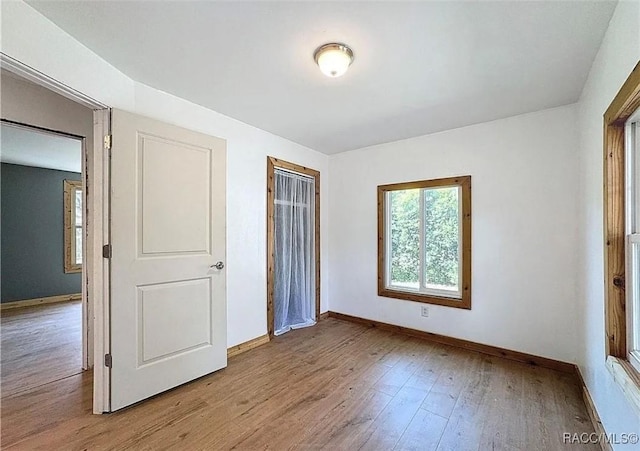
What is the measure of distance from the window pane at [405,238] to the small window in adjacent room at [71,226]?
610cm

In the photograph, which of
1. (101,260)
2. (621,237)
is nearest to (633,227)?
(621,237)

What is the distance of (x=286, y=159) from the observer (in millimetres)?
3637

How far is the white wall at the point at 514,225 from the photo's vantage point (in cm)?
260

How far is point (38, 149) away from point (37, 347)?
290cm

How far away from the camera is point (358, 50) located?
5.91 feet

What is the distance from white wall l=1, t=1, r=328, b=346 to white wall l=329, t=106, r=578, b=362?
64.1 inches

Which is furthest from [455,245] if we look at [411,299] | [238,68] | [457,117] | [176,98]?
[176,98]

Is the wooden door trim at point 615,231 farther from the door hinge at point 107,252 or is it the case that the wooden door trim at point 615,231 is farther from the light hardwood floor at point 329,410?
the door hinge at point 107,252

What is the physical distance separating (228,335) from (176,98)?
7.47ft

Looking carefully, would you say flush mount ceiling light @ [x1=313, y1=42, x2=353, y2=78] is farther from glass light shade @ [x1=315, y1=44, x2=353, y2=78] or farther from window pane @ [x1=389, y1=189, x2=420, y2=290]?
window pane @ [x1=389, y1=189, x2=420, y2=290]

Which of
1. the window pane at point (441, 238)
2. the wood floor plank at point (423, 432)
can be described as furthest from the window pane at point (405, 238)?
the wood floor plank at point (423, 432)

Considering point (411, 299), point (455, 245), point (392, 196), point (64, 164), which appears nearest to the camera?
point (455, 245)

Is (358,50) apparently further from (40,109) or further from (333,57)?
(40,109)

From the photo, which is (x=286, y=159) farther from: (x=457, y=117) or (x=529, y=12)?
(x=529, y=12)
